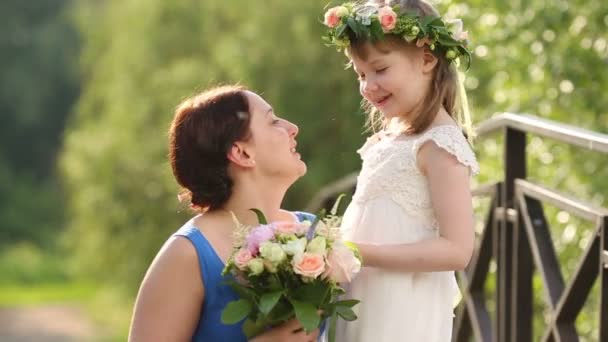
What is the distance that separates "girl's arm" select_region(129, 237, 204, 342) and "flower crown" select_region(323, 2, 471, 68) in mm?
698

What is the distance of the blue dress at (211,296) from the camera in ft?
10.5

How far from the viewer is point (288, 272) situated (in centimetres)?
304

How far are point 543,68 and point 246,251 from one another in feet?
12.8

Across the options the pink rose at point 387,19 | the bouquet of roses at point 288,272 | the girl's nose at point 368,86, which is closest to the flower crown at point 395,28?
the pink rose at point 387,19

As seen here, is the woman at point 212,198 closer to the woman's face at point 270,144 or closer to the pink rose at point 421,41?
the woman's face at point 270,144

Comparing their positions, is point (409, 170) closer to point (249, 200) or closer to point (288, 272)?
point (249, 200)

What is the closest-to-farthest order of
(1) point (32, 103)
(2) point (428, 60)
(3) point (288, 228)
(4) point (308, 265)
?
1. (4) point (308, 265)
2. (3) point (288, 228)
3. (2) point (428, 60)
4. (1) point (32, 103)

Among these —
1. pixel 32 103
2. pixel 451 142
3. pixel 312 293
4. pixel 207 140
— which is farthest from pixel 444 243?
pixel 32 103

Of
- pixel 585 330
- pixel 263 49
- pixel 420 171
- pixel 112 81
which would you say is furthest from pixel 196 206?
pixel 112 81

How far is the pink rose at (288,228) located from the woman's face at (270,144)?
0.25 m

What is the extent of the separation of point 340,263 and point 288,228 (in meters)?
0.15

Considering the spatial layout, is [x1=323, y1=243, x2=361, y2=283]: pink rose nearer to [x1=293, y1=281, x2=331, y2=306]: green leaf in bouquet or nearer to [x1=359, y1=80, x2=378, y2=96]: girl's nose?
[x1=293, y1=281, x2=331, y2=306]: green leaf in bouquet

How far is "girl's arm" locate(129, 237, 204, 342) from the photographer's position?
319 cm

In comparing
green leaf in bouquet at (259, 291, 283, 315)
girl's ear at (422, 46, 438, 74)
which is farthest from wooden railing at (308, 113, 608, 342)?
green leaf in bouquet at (259, 291, 283, 315)
